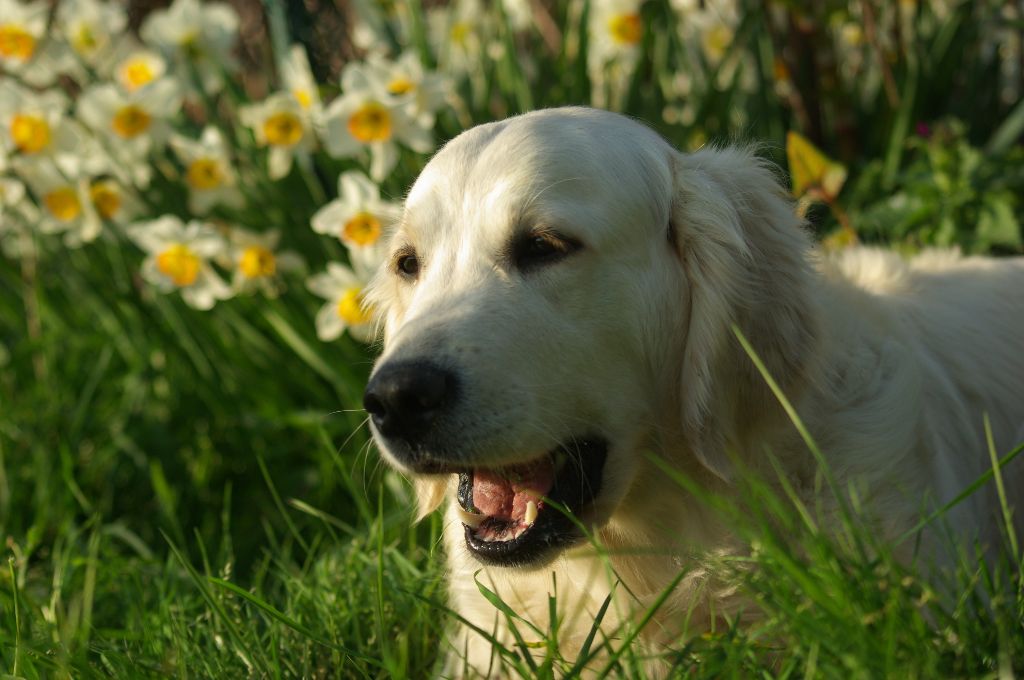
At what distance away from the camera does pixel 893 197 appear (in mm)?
4461

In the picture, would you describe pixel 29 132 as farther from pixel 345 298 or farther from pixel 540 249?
pixel 540 249

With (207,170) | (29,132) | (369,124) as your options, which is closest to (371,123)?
(369,124)

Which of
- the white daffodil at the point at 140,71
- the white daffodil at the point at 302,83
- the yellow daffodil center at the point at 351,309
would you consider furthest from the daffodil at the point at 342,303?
the white daffodil at the point at 140,71

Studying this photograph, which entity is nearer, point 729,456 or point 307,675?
point 307,675

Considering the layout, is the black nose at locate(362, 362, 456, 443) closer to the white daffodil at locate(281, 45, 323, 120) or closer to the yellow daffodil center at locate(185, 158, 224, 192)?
the white daffodil at locate(281, 45, 323, 120)

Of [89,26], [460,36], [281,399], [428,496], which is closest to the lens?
[428,496]

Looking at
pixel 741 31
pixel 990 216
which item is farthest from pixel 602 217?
pixel 741 31

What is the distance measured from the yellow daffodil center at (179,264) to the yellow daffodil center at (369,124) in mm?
730

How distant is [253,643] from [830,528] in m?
1.25

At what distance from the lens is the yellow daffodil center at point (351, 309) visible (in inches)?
142

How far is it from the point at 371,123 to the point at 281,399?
3.99ft

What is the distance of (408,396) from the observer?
2107 mm

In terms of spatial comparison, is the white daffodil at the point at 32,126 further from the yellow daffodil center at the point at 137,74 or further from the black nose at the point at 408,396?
the black nose at the point at 408,396

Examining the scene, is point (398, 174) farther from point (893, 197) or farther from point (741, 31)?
point (893, 197)
